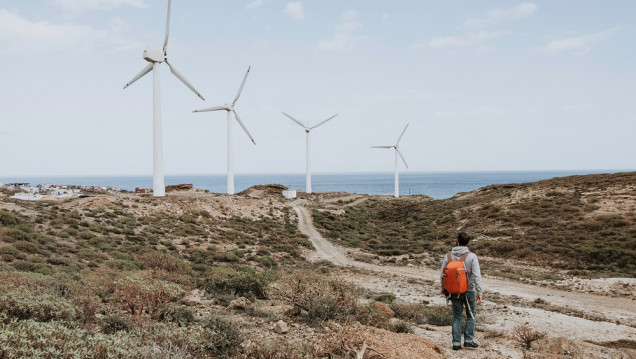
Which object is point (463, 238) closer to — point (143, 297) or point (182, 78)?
point (143, 297)

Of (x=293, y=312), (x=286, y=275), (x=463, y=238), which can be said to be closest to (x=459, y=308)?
(x=463, y=238)

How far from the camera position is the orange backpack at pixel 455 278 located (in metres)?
8.66

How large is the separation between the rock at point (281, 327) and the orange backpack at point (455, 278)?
12.5 feet

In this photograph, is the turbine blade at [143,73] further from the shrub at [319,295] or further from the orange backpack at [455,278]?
the orange backpack at [455,278]

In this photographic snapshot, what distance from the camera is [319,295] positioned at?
1117cm

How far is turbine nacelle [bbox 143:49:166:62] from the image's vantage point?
44625 millimetres

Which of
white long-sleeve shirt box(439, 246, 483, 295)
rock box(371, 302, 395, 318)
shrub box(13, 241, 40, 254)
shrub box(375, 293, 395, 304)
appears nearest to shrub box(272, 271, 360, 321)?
rock box(371, 302, 395, 318)

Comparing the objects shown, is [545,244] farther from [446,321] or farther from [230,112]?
[230,112]

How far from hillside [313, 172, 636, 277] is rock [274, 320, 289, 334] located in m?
23.1

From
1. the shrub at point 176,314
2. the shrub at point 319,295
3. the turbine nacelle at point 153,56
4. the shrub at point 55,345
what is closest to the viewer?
the shrub at point 55,345

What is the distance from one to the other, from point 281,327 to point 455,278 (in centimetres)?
413

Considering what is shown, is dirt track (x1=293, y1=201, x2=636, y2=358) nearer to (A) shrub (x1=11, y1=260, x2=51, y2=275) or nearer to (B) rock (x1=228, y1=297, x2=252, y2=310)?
(B) rock (x1=228, y1=297, x2=252, y2=310)

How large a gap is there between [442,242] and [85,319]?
3538cm

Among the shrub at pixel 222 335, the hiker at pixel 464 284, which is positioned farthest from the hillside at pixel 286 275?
the hiker at pixel 464 284
